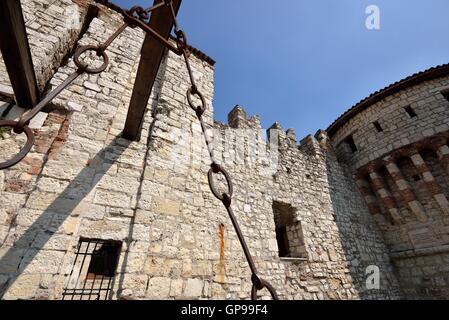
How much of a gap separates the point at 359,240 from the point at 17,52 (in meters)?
8.05

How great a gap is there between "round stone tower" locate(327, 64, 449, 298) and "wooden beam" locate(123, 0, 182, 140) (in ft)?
25.2

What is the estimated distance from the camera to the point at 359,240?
644cm

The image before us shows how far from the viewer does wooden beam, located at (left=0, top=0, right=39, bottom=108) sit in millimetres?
1690

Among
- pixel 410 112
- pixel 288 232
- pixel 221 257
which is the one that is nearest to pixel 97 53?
pixel 221 257

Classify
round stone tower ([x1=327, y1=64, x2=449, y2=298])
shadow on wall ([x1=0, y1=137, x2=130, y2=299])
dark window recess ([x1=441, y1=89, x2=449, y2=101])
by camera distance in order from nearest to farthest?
shadow on wall ([x1=0, y1=137, x2=130, y2=299]) < round stone tower ([x1=327, y1=64, x2=449, y2=298]) < dark window recess ([x1=441, y1=89, x2=449, y2=101])

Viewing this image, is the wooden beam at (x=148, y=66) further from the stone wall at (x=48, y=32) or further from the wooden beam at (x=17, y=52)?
the stone wall at (x=48, y=32)

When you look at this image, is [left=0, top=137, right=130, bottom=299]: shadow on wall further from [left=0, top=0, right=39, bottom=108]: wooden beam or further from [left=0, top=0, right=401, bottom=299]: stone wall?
[left=0, top=0, right=39, bottom=108]: wooden beam

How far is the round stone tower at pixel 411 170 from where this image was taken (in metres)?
6.12

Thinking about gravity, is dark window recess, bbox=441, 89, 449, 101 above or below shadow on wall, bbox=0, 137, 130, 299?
above

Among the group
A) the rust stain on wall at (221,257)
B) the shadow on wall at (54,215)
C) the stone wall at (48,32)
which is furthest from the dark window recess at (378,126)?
the stone wall at (48,32)

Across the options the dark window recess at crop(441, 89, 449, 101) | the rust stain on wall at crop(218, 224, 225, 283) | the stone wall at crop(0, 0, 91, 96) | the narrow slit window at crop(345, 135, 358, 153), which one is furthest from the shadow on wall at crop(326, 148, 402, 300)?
the stone wall at crop(0, 0, 91, 96)

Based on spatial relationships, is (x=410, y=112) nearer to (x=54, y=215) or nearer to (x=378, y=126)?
(x=378, y=126)

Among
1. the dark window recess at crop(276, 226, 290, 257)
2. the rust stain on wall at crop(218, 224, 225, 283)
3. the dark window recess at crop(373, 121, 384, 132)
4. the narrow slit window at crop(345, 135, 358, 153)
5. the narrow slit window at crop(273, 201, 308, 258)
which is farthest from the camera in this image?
the narrow slit window at crop(345, 135, 358, 153)
